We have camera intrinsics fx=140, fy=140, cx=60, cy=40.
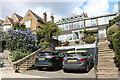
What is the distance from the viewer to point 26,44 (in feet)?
55.3

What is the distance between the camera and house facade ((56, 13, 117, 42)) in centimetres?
3475

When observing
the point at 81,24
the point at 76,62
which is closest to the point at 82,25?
the point at 81,24

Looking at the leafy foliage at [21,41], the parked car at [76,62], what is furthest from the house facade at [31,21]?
the parked car at [76,62]

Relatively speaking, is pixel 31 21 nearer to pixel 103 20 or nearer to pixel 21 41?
pixel 103 20

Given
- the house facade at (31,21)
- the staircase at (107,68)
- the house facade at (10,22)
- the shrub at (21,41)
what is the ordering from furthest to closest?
the house facade at (10,22) < the house facade at (31,21) < the shrub at (21,41) < the staircase at (107,68)

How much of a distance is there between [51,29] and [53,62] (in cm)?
1497

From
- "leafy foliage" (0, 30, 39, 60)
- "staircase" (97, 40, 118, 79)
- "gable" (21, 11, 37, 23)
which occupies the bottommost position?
"staircase" (97, 40, 118, 79)

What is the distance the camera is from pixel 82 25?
37250 millimetres

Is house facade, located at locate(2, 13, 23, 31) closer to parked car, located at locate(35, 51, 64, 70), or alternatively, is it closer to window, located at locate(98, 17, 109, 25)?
window, located at locate(98, 17, 109, 25)

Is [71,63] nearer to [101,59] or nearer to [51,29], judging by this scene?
[101,59]

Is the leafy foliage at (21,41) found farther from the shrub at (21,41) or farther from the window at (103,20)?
the window at (103,20)

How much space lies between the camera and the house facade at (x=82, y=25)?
34750 millimetres

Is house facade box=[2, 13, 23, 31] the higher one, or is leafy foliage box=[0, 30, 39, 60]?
house facade box=[2, 13, 23, 31]

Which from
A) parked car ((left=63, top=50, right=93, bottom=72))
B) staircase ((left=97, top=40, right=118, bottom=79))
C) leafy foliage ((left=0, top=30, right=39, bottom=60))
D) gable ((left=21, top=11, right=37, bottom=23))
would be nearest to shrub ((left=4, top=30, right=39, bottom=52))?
leafy foliage ((left=0, top=30, right=39, bottom=60))
